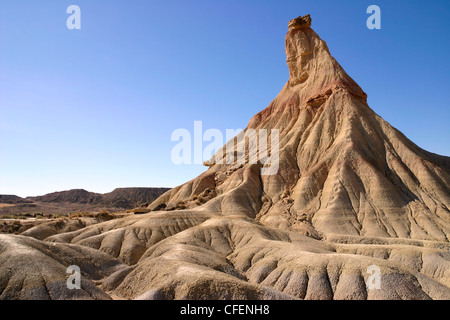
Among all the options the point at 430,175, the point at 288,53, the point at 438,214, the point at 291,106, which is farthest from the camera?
the point at 288,53

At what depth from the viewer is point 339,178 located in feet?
157

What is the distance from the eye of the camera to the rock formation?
23000mm

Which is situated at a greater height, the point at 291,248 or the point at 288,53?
the point at 288,53

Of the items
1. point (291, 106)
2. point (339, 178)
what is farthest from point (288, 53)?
point (339, 178)

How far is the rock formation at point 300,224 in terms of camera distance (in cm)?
2300

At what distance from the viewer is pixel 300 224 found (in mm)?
43500
